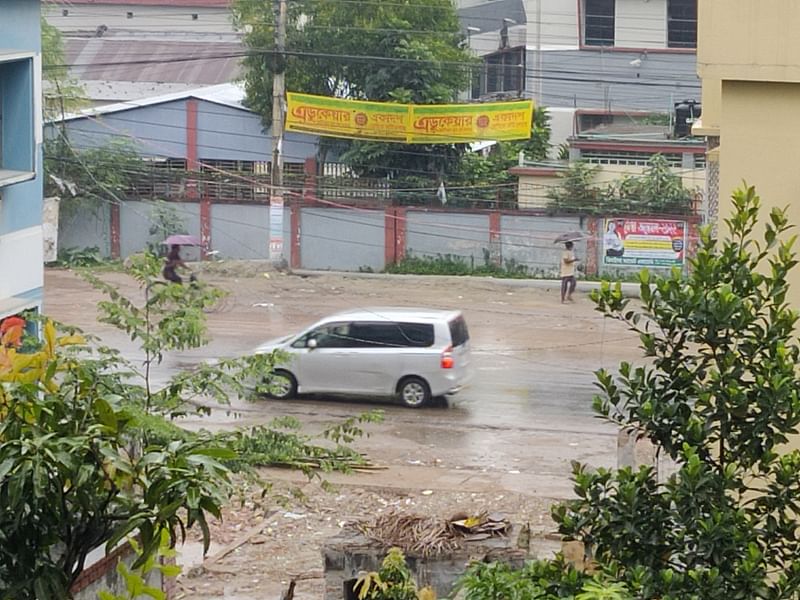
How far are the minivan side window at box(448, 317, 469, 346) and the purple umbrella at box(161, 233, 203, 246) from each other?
12.7 meters

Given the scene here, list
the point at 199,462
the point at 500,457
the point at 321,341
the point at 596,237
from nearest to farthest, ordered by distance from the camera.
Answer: the point at 199,462 → the point at 500,457 → the point at 321,341 → the point at 596,237

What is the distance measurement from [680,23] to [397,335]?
774 inches

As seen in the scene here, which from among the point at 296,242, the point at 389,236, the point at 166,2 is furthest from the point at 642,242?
the point at 166,2

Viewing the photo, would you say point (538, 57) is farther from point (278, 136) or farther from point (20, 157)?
point (20, 157)

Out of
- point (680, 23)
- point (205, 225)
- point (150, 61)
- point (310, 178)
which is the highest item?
point (680, 23)

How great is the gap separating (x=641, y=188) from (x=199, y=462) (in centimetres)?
2486

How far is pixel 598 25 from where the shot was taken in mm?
34562

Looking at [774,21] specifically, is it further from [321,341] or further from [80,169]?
[80,169]

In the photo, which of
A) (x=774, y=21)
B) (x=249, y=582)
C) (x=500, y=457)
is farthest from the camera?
(x=500, y=457)

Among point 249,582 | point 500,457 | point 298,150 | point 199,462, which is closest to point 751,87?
point 199,462

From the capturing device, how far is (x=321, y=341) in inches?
687

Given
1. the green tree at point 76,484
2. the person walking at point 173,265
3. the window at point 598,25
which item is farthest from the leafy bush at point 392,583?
the window at point 598,25

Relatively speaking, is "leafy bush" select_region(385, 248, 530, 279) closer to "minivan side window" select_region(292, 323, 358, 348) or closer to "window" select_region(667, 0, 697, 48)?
"window" select_region(667, 0, 697, 48)

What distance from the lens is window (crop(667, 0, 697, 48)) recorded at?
111 ft
